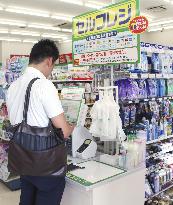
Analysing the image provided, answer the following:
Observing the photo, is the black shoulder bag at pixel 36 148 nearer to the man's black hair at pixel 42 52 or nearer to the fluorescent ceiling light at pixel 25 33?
the man's black hair at pixel 42 52

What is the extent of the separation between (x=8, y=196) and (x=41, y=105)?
283 cm

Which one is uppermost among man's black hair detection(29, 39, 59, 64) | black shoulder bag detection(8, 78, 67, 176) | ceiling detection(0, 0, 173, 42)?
ceiling detection(0, 0, 173, 42)

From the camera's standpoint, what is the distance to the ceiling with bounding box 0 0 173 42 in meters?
10.4

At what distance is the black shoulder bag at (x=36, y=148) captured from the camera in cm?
192

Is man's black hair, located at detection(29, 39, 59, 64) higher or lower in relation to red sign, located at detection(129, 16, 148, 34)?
lower

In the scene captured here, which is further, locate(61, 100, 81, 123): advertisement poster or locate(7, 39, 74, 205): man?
locate(61, 100, 81, 123): advertisement poster

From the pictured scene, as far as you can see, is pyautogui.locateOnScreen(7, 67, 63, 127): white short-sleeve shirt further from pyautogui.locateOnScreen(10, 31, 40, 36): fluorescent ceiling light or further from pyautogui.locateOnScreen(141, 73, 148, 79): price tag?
pyautogui.locateOnScreen(10, 31, 40, 36): fluorescent ceiling light

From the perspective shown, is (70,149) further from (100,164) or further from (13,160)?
(13,160)

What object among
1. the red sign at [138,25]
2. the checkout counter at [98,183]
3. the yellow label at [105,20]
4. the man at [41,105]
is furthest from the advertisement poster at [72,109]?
the red sign at [138,25]

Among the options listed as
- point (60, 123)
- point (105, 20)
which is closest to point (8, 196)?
point (60, 123)

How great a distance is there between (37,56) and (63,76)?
142 inches

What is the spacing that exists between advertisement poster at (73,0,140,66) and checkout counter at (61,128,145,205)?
2.74 feet

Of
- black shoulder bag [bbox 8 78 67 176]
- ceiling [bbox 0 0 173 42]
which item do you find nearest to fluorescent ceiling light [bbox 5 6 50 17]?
ceiling [bbox 0 0 173 42]

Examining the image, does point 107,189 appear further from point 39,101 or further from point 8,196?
point 8,196
